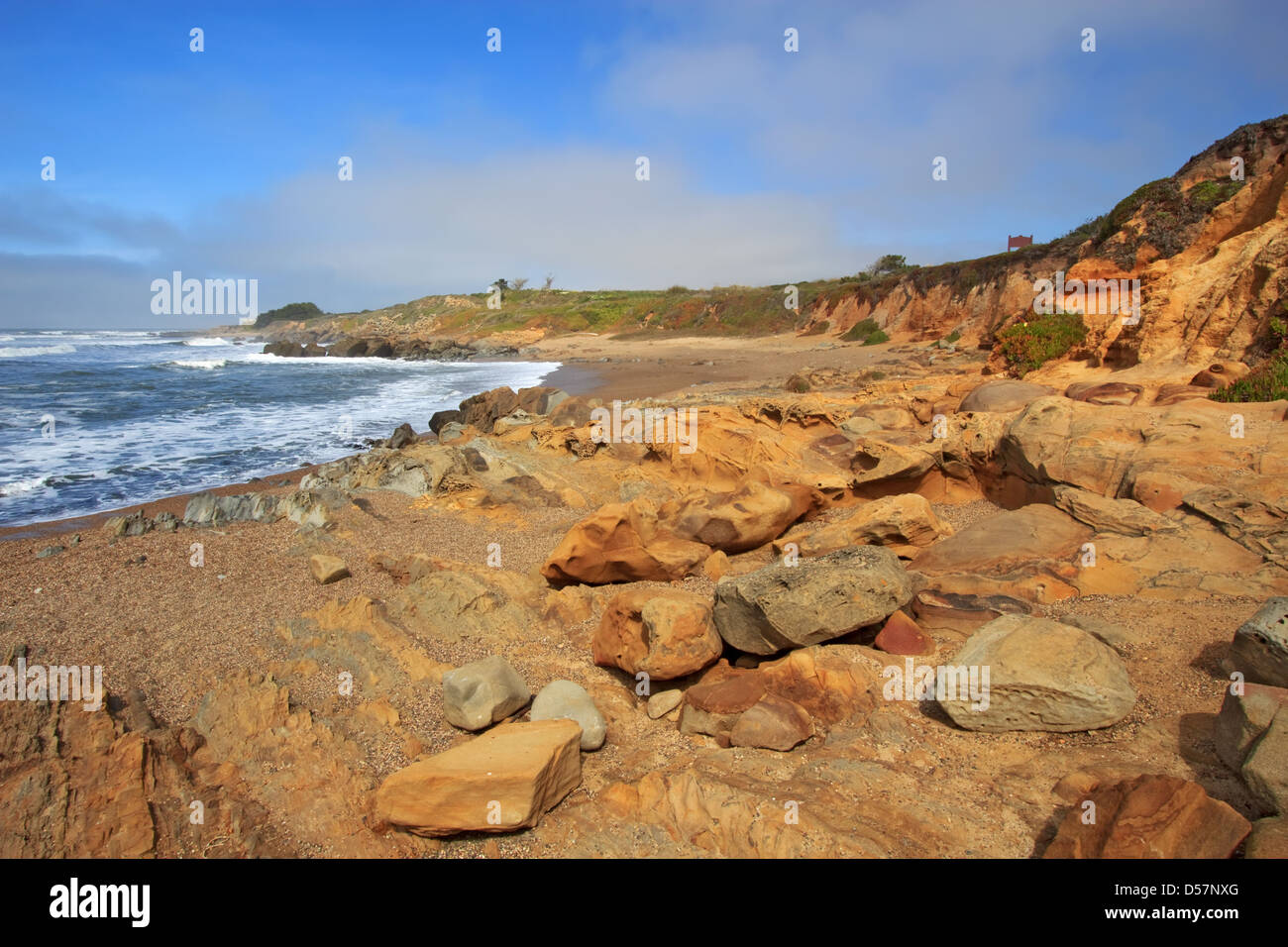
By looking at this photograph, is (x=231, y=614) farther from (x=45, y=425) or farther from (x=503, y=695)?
(x=45, y=425)

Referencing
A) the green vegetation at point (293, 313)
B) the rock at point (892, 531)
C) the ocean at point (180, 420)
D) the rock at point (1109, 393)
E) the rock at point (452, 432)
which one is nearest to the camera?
the rock at point (892, 531)

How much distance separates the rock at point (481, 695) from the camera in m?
4.53

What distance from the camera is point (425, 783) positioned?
3.45 meters

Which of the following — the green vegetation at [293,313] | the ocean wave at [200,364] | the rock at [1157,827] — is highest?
the green vegetation at [293,313]

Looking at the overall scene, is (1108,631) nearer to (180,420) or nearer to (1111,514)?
(1111,514)

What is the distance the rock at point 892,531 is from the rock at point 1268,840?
414 cm

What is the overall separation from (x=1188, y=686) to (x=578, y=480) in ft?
23.5

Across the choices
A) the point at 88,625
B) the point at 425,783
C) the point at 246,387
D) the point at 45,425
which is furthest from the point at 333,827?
the point at 246,387

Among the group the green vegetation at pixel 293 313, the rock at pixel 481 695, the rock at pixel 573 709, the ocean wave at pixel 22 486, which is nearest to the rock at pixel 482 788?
the rock at pixel 573 709

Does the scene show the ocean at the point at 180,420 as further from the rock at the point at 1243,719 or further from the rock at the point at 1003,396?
the rock at the point at 1243,719

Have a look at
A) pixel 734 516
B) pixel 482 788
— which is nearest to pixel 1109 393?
pixel 734 516

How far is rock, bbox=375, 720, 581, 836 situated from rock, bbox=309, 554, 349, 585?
3251mm

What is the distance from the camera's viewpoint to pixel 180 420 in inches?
794

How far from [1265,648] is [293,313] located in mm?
125243
